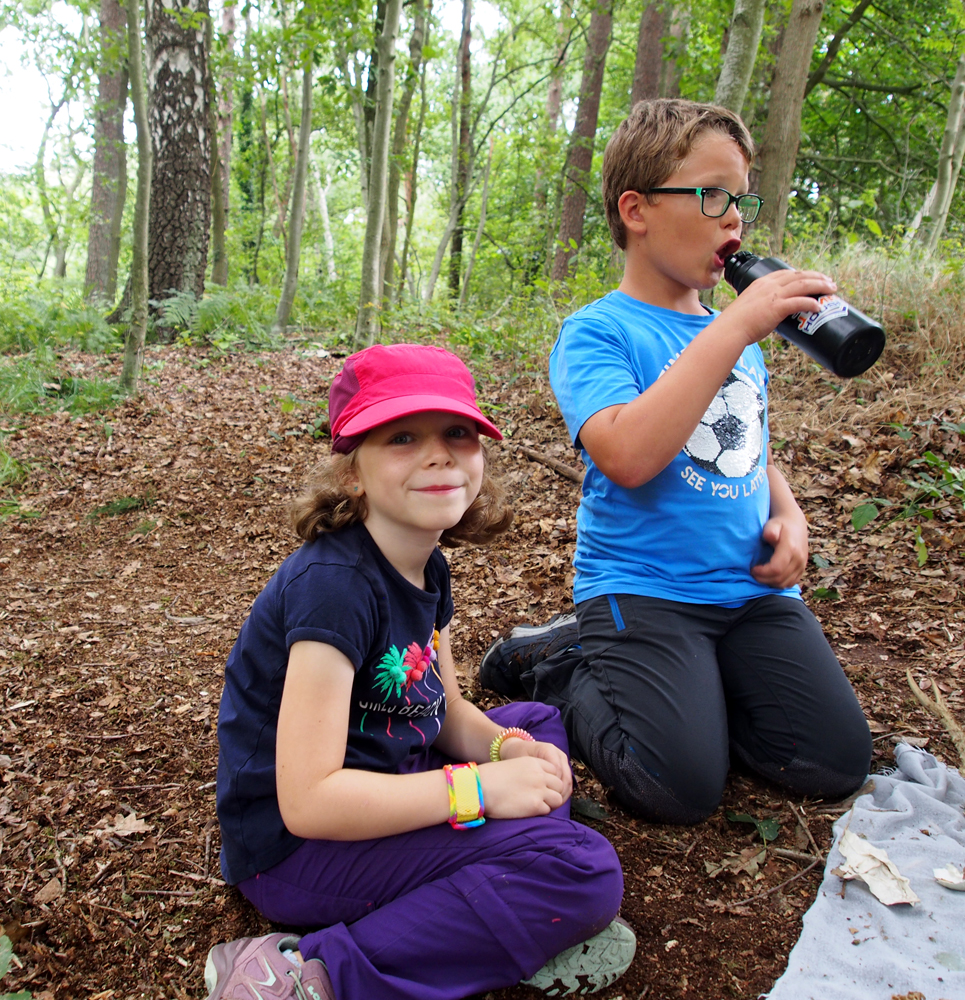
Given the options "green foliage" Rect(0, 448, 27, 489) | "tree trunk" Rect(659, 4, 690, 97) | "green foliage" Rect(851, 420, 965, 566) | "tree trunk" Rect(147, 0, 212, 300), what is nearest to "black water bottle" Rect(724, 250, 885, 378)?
"green foliage" Rect(851, 420, 965, 566)

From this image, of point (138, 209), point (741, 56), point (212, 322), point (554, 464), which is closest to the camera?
point (554, 464)

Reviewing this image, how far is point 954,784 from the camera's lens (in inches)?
78.8

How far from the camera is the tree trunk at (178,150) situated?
25.9 ft

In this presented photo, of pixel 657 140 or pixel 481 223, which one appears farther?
pixel 481 223

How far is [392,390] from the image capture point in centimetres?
147

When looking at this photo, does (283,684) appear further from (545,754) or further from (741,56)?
(741,56)

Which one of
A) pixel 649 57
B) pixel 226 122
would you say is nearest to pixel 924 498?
pixel 649 57

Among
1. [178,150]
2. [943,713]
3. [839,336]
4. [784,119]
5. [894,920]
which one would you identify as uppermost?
[784,119]

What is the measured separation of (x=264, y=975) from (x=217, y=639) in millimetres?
1952

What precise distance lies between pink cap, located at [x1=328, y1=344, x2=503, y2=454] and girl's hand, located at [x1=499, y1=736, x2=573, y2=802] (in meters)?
0.75

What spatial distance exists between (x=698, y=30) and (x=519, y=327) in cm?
705

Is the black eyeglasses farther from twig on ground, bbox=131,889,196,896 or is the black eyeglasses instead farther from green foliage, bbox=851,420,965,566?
twig on ground, bbox=131,889,196,896

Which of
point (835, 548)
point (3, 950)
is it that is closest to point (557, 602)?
point (835, 548)

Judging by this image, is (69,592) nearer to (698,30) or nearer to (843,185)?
(698,30)
